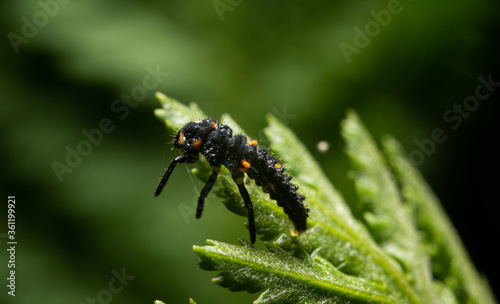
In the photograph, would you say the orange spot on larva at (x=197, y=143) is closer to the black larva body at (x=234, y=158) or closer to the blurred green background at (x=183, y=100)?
the black larva body at (x=234, y=158)

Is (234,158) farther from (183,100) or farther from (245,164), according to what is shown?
(183,100)

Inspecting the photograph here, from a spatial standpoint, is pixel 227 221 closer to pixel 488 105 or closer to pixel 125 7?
pixel 125 7

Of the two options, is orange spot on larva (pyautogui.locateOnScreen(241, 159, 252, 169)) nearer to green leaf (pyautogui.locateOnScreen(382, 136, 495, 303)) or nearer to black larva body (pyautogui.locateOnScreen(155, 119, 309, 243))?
black larva body (pyautogui.locateOnScreen(155, 119, 309, 243))

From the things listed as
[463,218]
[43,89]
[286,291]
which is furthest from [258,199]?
[43,89]

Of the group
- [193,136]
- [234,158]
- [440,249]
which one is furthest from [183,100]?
[440,249]

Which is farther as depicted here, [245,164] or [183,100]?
[183,100]

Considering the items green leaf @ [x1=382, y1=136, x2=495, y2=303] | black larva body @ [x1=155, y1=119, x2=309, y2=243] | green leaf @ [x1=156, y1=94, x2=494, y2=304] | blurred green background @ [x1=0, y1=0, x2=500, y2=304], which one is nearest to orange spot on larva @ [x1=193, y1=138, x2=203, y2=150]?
black larva body @ [x1=155, y1=119, x2=309, y2=243]

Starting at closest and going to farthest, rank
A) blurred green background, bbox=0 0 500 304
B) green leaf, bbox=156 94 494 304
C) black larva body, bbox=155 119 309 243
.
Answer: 1. green leaf, bbox=156 94 494 304
2. black larva body, bbox=155 119 309 243
3. blurred green background, bbox=0 0 500 304
